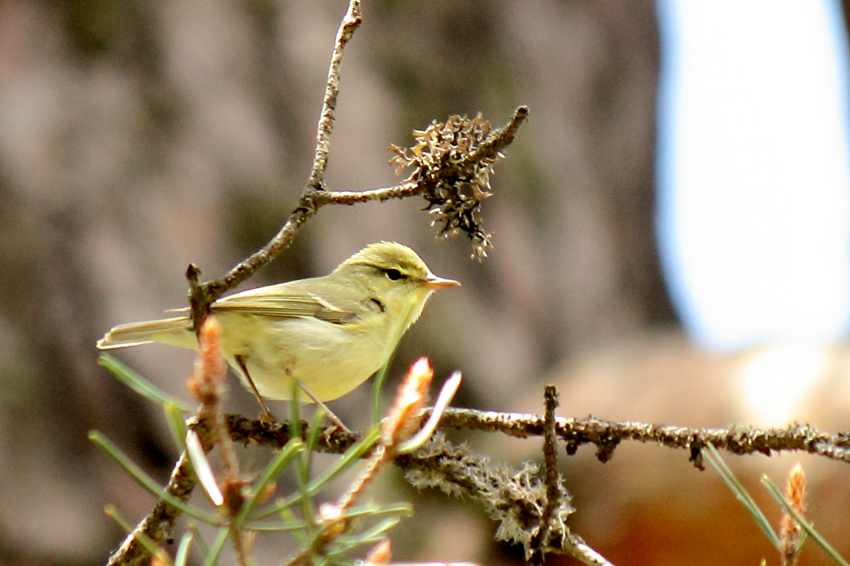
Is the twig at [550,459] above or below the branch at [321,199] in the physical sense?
below

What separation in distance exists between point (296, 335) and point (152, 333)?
0.44 metres

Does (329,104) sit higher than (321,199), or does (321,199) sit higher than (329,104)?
(329,104)

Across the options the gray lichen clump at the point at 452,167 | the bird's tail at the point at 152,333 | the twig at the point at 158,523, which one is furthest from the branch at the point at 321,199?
the bird's tail at the point at 152,333

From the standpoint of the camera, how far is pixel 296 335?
8.89 feet

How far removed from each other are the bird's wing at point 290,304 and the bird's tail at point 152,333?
131 millimetres

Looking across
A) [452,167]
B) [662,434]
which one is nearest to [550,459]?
[662,434]

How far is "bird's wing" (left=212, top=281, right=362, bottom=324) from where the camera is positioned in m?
2.73

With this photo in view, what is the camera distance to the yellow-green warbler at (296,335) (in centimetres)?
261

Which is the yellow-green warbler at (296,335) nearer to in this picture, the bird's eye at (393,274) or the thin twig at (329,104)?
the bird's eye at (393,274)

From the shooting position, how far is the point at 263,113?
4684mm

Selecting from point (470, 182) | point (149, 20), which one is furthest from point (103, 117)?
point (470, 182)

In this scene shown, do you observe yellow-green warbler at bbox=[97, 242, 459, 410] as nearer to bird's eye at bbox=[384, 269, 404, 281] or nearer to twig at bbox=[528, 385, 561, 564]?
bird's eye at bbox=[384, 269, 404, 281]

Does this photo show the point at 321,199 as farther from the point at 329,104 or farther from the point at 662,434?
the point at 662,434

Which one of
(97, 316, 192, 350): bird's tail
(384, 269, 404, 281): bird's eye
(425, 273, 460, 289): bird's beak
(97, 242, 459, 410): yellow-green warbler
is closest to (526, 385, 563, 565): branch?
(97, 242, 459, 410): yellow-green warbler
